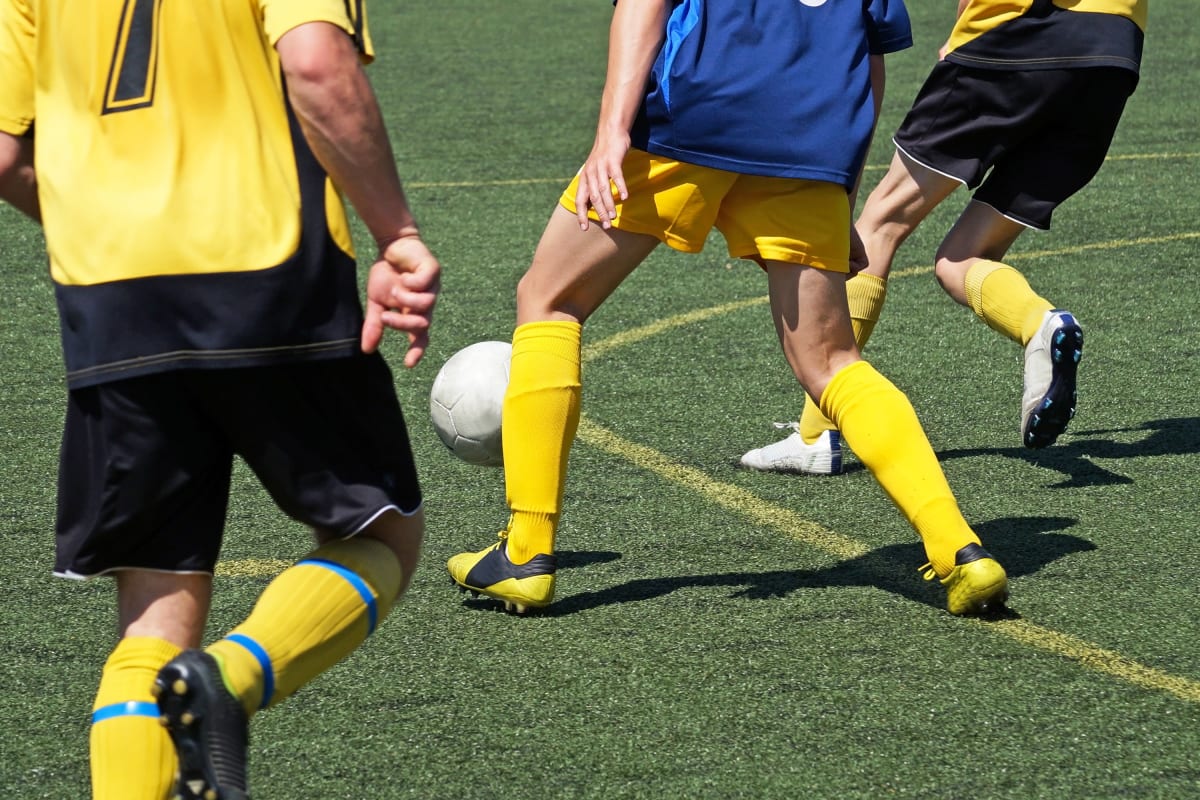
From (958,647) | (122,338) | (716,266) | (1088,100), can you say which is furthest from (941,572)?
(716,266)

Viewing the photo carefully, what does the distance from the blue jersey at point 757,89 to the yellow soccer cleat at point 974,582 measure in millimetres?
851

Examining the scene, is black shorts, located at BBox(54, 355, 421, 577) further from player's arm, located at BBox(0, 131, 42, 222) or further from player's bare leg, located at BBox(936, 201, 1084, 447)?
player's bare leg, located at BBox(936, 201, 1084, 447)

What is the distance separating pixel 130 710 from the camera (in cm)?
258

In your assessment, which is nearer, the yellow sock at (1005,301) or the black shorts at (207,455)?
the black shorts at (207,455)

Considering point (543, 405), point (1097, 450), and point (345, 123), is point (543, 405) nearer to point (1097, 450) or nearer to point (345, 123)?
point (345, 123)

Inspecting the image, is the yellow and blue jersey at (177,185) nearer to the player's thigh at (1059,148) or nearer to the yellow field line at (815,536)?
the yellow field line at (815,536)

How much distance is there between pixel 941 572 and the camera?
3900 millimetres

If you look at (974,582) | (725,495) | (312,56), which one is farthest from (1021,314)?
(312,56)

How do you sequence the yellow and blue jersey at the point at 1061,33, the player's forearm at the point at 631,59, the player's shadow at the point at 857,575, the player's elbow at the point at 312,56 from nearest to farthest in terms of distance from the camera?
1. the player's elbow at the point at 312,56
2. the player's forearm at the point at 631,59
3. the player's shadow at the point at 857,575
4. the yellow and blue jersey at the point at 1061,33

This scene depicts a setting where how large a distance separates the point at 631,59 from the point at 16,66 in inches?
58.7

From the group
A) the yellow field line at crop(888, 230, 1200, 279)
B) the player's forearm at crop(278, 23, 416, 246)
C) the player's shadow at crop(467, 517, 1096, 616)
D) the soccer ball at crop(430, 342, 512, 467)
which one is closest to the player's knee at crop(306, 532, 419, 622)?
the player's forearm at crop(278, 23, 416, 246)

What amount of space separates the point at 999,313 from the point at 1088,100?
64 cm

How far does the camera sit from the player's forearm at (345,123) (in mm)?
2379

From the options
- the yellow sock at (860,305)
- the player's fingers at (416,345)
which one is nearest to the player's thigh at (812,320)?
the yellow sock at (860,305)
